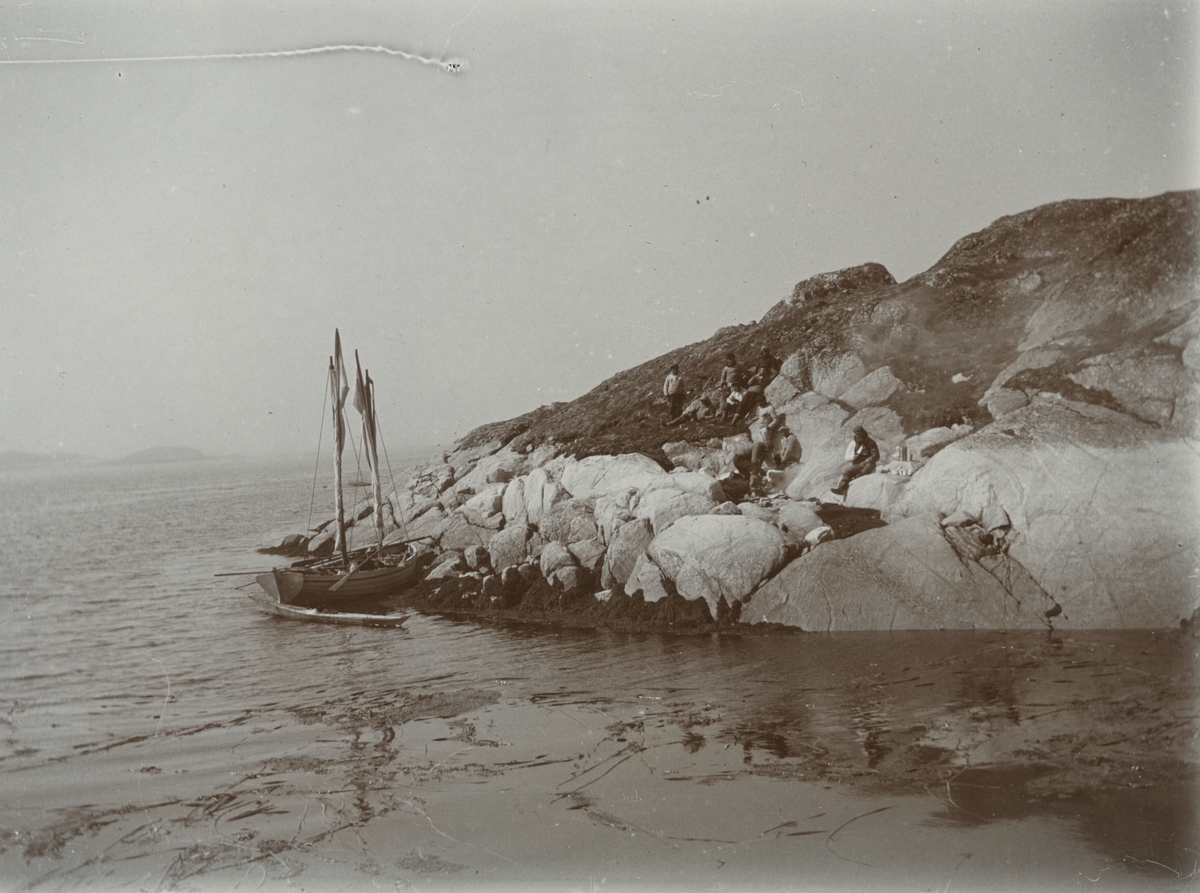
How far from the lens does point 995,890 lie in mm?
6582

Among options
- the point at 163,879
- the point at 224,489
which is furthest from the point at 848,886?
the point at 224,489

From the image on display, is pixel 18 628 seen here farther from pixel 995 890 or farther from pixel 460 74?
pixel 995 890

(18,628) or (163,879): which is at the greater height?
(18,628)

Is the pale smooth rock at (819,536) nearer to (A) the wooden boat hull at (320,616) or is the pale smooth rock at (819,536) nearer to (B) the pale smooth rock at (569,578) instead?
(B) the pale smooth rock at (569,578)

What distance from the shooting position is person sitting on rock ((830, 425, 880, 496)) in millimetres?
12211

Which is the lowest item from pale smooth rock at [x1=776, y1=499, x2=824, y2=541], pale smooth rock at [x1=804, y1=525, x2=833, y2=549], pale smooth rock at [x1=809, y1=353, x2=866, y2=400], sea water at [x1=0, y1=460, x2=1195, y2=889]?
sea water at [x1=0, y1=460, x2=1195, y2=889]

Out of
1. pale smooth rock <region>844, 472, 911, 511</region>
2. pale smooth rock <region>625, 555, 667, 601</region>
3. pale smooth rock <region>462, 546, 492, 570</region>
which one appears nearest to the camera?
pale smooth rock <region>625, 555, 667, 601</region>

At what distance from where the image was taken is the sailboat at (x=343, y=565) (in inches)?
430

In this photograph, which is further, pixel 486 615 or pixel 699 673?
pixel 486 615

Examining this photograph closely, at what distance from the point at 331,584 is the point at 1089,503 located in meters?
10.8

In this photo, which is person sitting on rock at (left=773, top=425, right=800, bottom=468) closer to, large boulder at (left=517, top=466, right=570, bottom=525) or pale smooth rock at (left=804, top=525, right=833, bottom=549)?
pale smooth rock at (left=804, top=525, right=833, bottom=549)

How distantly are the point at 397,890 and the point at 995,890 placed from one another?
5112 millimetres

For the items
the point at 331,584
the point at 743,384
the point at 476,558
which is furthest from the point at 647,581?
the point at 331,584

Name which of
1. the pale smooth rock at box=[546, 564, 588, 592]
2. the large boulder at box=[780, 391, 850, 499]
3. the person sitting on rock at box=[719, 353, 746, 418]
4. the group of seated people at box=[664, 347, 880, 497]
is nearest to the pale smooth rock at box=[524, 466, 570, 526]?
the pale smooth rock at box=[546, 564, 588, 592]
